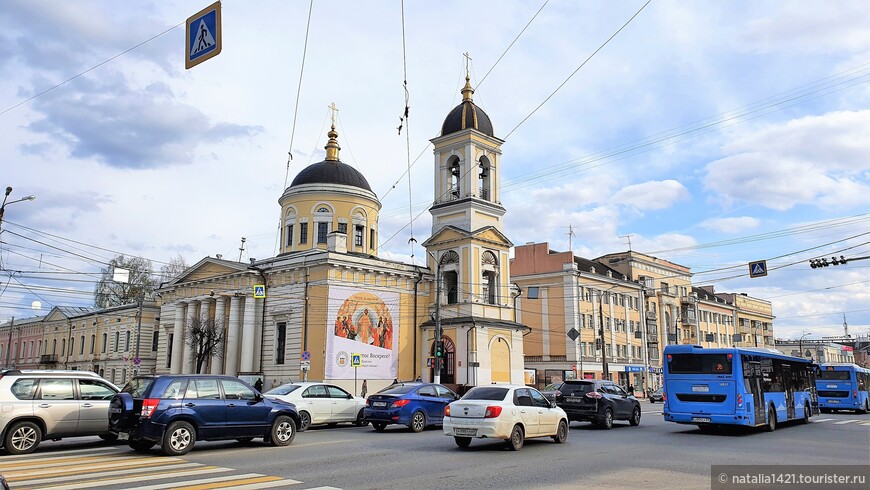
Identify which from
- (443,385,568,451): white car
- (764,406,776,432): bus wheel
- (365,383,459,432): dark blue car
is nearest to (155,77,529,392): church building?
(365,383,459,432): dark blue car

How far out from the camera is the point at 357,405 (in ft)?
72.0

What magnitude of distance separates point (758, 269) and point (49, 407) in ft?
83.7

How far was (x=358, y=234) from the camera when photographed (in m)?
50.1

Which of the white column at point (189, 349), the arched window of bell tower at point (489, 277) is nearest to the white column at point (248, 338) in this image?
the white column at point (189, 349)

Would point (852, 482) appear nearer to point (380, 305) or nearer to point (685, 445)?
point (685, 445)

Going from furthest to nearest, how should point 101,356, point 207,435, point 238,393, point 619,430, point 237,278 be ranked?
point 101,356, point 237,278, point 619,430, point 238,393, point 207,435

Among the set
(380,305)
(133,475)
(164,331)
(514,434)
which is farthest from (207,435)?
(164,331)

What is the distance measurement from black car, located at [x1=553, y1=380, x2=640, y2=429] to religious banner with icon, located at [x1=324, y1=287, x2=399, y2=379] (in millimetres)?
19852

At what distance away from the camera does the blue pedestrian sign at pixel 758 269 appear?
27578mm

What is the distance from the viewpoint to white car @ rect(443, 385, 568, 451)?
46.3 feet

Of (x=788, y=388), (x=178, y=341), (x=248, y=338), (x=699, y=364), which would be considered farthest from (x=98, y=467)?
(x=178, y=341)

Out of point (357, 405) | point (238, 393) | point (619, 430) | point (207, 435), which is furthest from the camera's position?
point (357, 405)

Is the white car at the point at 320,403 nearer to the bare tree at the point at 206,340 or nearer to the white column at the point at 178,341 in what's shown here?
the bare tree at the point at 206,340

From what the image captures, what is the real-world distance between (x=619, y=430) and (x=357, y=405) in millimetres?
8267
